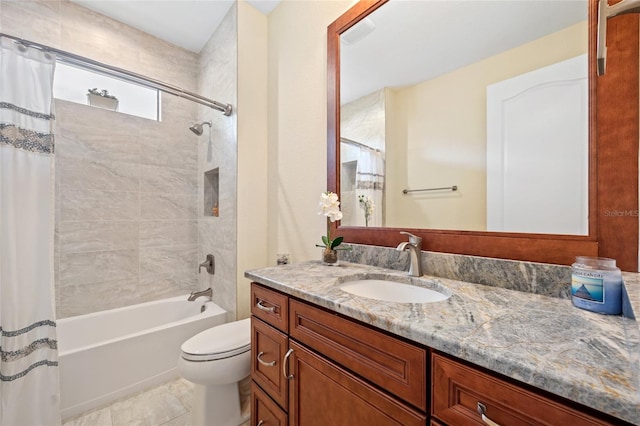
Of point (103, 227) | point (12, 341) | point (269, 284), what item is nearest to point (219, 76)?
point (103, 227)

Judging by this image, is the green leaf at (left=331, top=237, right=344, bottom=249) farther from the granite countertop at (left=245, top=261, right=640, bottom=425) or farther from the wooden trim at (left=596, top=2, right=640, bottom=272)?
the wooden trim at (left=596, top=2, right=640, bottom=272)

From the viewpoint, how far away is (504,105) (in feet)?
3.04

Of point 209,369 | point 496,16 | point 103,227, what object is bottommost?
point 209,369

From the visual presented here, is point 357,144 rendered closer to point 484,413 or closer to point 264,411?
point 484,413

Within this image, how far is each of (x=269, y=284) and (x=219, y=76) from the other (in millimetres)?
1949

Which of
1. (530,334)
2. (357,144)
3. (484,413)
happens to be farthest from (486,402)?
(357,144)


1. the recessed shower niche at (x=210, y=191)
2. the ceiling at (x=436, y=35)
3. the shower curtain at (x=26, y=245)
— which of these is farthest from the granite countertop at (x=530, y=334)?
the recessed shower niche at (x=210, y=191)

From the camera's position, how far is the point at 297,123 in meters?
1.77

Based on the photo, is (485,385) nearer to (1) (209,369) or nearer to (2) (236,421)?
(1) (209,369)

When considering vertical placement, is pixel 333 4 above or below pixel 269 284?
above

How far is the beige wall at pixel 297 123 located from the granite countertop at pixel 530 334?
0.86m

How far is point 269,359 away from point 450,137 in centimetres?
117

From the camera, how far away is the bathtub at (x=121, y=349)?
1.52 m

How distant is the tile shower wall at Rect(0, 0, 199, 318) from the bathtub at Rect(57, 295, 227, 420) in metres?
0.13
